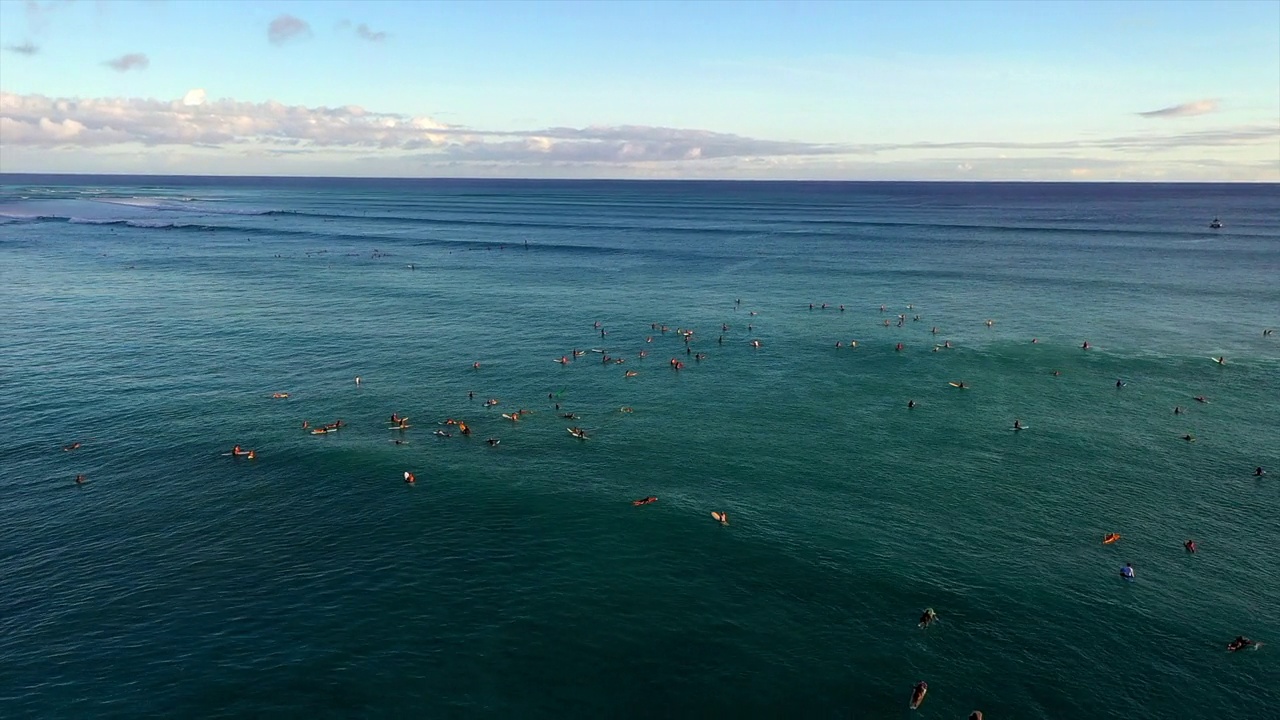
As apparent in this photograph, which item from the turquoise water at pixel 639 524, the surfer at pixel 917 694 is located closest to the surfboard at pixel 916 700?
the surfer at pixel 917 694

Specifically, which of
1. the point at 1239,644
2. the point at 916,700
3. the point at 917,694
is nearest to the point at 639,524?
the point at 917,694

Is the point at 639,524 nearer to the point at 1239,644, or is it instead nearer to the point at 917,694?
the point at 917,694

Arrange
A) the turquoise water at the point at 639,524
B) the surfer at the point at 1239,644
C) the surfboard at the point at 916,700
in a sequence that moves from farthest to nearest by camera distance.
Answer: the surfer at the point at 1239,644
the turquoise water at the point at 639,524
the surfboard at the point at 916,700

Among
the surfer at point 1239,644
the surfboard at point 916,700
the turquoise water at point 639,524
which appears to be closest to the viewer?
the surfboard at point 916,700

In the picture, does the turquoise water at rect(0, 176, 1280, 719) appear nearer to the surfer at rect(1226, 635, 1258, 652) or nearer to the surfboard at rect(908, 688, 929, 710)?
the surfer at rect(1226, 635, 1258, 652)

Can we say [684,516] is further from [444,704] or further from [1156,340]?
[1156,340]

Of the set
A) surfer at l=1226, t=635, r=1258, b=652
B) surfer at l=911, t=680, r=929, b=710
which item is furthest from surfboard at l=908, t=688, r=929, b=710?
surfer at l=1226, t=635, r=1258, b=652

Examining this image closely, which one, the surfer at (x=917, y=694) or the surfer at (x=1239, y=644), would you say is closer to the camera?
the surfer at (x=917, y=694)

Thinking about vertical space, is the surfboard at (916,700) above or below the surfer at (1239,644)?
below

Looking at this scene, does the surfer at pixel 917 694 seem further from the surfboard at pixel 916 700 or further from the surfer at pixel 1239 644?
the surfer at pixel 1239 644

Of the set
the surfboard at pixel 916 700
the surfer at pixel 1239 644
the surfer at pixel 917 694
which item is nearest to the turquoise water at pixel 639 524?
the surfer at pixel 1239 644
